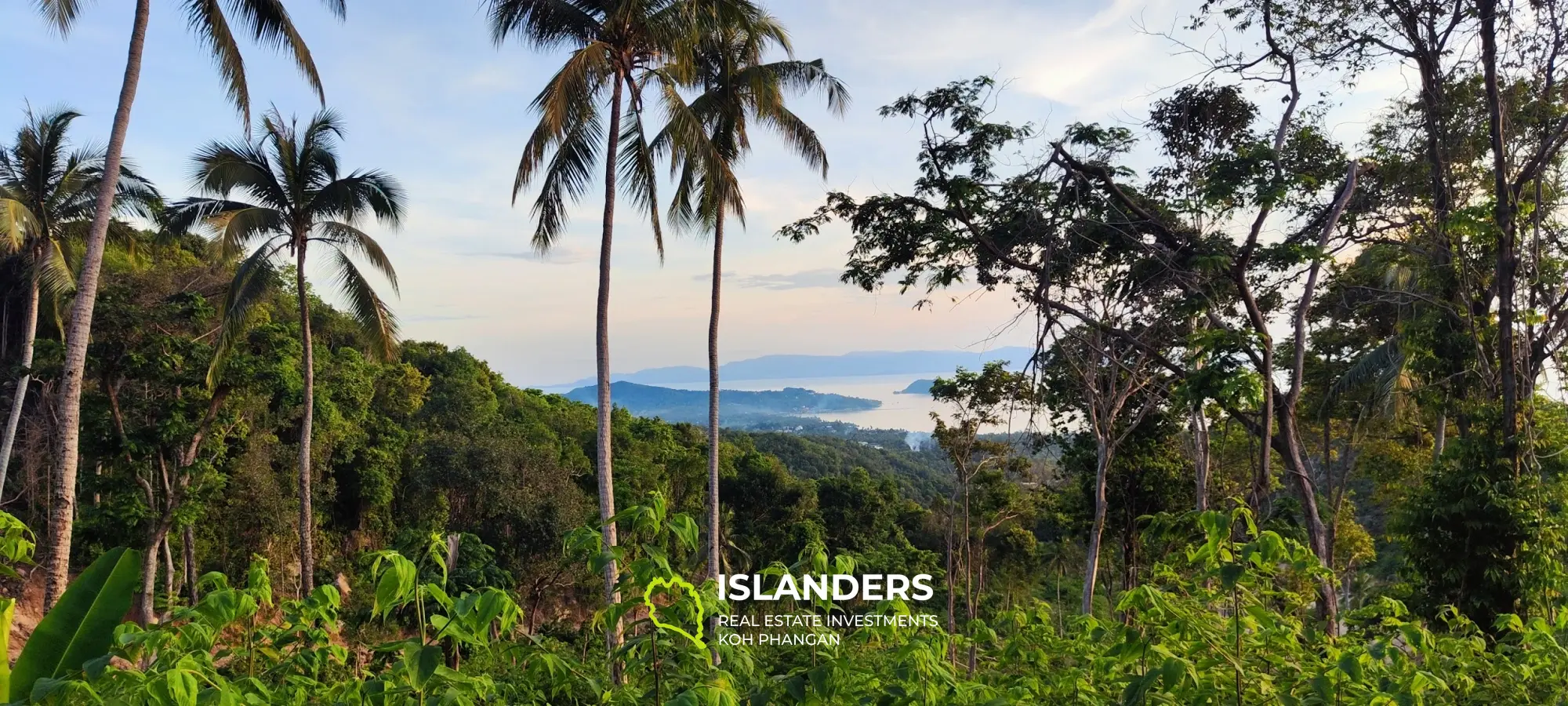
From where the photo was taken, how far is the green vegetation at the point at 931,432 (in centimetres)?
182

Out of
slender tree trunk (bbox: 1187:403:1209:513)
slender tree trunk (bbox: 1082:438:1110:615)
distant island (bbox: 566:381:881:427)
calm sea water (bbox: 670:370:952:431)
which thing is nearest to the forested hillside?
slender tree trunk (bbox: 1082:438:1110:615)

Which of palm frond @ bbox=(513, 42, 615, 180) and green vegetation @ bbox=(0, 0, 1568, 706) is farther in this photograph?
palm frond @ bbox=(513, 42, 615, 180)

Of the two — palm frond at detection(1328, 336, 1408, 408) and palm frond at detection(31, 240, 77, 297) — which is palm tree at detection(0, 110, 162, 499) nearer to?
palm frond at detection(31, 240, 77, 297)

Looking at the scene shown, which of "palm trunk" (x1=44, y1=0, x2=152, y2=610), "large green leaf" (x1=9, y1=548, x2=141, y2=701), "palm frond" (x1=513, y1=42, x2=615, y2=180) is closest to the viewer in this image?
"large green leaf" (x1=9, y1=548, x2=141, y2=701)

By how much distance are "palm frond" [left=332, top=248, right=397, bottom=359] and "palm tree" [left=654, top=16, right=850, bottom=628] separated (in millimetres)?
4996

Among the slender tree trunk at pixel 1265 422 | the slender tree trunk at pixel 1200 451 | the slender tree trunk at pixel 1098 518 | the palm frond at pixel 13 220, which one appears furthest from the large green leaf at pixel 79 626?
the palm frond at pixel 13 220

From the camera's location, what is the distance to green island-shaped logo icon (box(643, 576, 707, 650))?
1.50 meters

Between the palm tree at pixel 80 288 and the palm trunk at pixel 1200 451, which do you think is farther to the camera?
the palm trunk at pixel 1200 451

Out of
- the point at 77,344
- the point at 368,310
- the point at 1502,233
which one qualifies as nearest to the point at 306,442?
the point at 368,310

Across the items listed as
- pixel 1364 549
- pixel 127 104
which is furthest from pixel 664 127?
pixel 1364 549

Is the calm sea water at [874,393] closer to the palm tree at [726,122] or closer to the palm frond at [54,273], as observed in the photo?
the palm tree at [726,122]

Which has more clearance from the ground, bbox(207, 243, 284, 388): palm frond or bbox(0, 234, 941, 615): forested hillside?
bbox(207, 243, 284, 388): palm frond

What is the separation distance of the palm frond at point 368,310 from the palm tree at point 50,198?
10.1 ft

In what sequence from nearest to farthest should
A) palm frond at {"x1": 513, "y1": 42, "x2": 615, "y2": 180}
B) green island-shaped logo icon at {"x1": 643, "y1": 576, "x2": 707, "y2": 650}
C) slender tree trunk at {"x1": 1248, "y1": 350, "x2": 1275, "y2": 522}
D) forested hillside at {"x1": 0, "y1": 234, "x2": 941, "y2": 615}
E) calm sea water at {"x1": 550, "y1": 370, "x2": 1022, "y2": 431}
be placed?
green island-shaped logo icon at {"x1": 643, "y1": 576, "x2": 707, "y2": 650}, slender tree trunk at {"x1": 1248, "y1": 350, "x2": 1275, "y2": 522}, palm frond at {"x1": 513, "y1": 42, "x2": 615, "y2": 180}, forested hillside at {"x1": 0, "y1": 234, "x2": 941, "y2": 615}, calm sea water at {"x1": 550, "y1": 370, "x2": 1022, "y2": 431}
